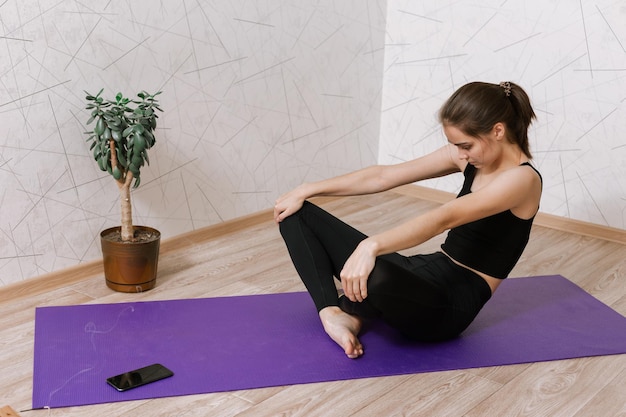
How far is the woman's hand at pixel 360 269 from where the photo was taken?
1.91 metres

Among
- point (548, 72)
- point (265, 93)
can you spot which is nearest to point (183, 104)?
point (265, 93)

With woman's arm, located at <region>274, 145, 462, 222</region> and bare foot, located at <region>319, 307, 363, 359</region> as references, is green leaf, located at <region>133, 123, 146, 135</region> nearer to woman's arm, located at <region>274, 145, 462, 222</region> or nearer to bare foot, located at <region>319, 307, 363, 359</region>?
woman's arm, located at <region>274, 145, 462, 222</region>

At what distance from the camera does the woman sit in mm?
1985

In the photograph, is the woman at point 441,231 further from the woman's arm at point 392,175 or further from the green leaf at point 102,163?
the green leaf at point 102,163

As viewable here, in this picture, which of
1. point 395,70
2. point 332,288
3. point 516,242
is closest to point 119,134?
point 332,288

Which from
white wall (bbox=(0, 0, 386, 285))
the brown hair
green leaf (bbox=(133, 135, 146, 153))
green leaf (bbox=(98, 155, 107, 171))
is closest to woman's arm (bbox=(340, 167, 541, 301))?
the brown hair

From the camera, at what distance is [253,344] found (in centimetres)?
225

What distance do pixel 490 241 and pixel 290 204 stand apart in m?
0.56

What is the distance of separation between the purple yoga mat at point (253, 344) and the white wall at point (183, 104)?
0.42 metres

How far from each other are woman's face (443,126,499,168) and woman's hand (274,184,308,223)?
0.46 metres

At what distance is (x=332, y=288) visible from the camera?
227 centimetres

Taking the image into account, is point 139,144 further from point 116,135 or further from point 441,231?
point 441,231

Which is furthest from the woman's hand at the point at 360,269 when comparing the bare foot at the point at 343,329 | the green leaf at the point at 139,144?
the green leaf at the point at 139,144

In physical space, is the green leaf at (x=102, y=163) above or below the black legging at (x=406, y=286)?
above
